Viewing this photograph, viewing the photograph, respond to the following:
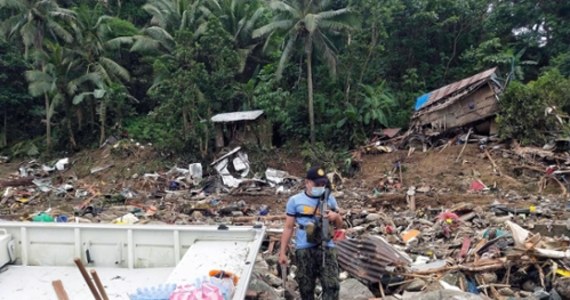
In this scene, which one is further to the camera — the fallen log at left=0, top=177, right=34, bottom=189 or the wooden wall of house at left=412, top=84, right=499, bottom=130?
the fallen log at left=0, top=177, right=34, bottom=189

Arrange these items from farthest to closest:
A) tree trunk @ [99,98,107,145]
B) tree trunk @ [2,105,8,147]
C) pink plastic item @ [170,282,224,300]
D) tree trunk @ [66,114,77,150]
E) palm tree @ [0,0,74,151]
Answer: tree trunk @ [2,105,8,147] < tree trunk @ [66,114,77,150] < tree trunk @ [99,98,107,145] < palm tree @ [0,0,74,151] < pink plastic item @ [170,282,224,300]

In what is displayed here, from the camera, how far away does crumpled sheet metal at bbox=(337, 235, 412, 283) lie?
5617mm

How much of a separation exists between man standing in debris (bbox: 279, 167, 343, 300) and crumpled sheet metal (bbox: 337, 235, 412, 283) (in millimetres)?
1550

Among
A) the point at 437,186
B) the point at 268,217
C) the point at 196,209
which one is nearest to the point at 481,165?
the point at 437,186

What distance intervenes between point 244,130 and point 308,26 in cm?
534

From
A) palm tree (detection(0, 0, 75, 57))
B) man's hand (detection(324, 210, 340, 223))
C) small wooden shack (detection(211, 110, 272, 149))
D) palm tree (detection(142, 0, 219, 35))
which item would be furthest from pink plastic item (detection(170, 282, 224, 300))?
palm tree (detection(0, 0, 75, 57))

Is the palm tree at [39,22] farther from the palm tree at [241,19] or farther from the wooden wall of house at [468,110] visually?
the wooden wall of house at [468,110]

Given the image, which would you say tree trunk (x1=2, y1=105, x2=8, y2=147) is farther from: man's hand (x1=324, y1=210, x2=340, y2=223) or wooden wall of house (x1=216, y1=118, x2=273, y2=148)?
man's hand (x1=324, y1=210, x2=340, y2=223)

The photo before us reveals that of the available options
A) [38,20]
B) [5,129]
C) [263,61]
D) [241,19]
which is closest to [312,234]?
[241,19]

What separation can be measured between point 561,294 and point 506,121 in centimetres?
1105

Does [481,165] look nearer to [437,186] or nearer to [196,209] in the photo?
[437,186]

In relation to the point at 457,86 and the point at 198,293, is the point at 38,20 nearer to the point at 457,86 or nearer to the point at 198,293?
the point at 457,86

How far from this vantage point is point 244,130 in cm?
1898

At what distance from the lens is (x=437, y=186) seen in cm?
1352
